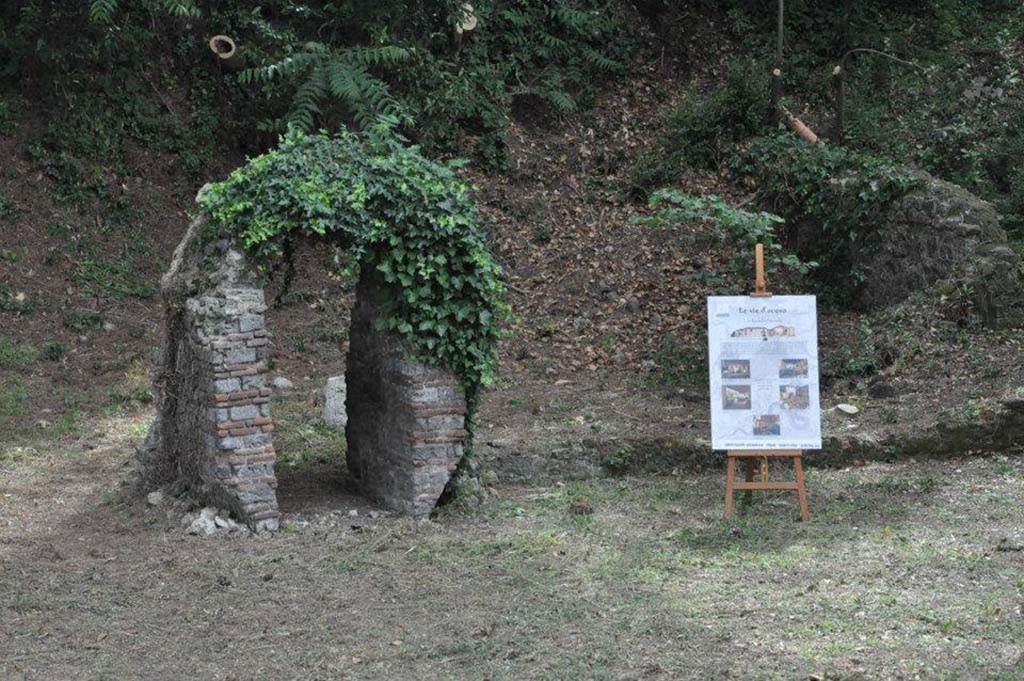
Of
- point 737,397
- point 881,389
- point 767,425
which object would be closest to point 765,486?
point 767,425

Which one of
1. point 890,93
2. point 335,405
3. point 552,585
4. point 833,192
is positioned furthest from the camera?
point 890,93

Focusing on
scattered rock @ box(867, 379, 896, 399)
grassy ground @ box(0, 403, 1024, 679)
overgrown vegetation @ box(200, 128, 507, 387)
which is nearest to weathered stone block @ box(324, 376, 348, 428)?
grassy ground @ box(0, 403, 1024, 679)

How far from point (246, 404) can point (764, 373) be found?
148 inches

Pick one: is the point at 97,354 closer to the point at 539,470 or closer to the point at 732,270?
the point at 539,470

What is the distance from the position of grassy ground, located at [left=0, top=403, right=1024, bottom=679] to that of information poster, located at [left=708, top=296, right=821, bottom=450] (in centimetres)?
63

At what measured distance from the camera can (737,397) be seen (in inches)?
351

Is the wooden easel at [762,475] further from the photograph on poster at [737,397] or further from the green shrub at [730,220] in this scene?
the green shrub at [730,220]

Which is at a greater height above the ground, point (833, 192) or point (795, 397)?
point (833, 192)

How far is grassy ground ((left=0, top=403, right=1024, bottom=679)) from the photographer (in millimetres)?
6391

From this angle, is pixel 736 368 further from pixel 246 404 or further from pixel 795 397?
pixel 246 404

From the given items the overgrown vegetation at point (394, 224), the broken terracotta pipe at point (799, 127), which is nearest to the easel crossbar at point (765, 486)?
the overgrown vegetation at point (394, 224)

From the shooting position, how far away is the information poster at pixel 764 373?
8.86m

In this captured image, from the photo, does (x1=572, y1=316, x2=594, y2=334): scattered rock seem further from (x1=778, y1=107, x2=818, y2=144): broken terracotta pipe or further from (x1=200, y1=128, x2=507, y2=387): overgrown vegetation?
(x1=200, y1=128, x2=507, y2=387): overgrown vegetation

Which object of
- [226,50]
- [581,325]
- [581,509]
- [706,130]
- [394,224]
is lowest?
[581,509]
